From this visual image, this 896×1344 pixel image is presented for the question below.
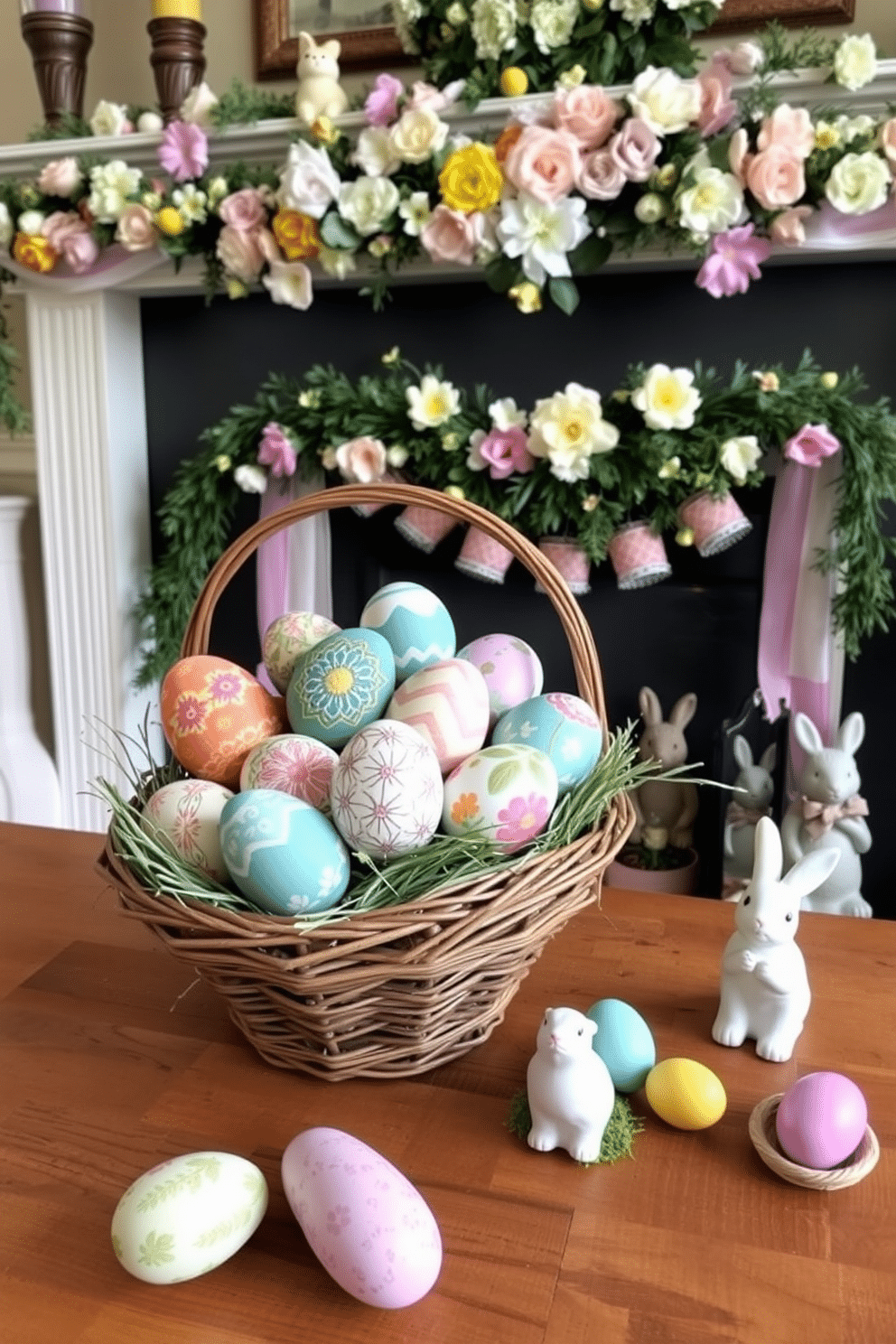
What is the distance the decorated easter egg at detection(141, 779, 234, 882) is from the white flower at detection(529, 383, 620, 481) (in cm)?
109

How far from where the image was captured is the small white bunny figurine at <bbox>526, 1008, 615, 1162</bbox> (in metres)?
0.59

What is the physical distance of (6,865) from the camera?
1.01m

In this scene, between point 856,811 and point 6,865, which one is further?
point 856,811

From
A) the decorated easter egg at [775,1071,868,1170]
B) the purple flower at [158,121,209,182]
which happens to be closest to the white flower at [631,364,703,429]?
the purple flower at [158,121,209,182]

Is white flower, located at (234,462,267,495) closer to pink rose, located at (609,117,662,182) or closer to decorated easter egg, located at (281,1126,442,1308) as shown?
pink rose, located at (609,117,662,182)

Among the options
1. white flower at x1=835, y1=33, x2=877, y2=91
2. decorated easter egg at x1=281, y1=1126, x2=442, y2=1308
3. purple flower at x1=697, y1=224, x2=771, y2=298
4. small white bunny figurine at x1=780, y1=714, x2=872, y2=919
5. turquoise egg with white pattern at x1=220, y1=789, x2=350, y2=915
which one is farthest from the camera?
small white bunny figurine at x1=780, y1=714, x2=872, y2=919

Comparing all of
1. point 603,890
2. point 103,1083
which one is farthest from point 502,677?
point 103,1083

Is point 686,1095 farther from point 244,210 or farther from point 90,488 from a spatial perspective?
point 90,488

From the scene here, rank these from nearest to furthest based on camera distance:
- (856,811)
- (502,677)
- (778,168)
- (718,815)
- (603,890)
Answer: (502,677) < (603,890) < (778,168) < (856,811) < (718,815)

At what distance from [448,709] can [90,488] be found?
154cm

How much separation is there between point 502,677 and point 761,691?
1096 mm

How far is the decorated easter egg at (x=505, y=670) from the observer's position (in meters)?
0.83

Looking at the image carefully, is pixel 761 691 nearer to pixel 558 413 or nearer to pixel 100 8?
pixel 558 413

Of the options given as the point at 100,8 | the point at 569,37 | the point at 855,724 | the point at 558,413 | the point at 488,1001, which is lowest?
the point at 855,724
